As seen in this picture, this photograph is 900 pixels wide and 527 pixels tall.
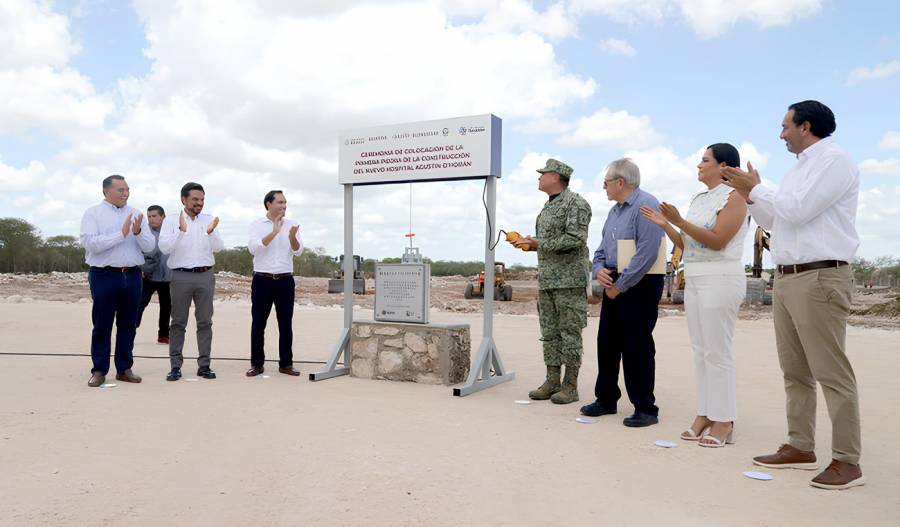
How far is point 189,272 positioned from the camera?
669cm

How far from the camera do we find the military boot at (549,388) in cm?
579

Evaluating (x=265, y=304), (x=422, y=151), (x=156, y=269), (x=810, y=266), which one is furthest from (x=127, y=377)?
(x=810, y=266)

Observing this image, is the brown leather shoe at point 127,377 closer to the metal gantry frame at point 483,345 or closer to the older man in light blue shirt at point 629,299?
the metal gantry frame at point 483,345

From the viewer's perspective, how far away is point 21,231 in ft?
141

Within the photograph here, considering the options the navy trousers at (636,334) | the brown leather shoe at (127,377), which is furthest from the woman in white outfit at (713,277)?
the brown leather shoe at (127,377)

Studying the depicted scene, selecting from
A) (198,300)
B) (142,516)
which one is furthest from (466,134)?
(142,516)

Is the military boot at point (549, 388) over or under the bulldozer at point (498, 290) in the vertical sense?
under

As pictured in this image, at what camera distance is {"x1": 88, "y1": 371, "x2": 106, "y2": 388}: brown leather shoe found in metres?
6.13

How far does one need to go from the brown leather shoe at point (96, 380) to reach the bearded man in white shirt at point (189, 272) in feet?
1.94

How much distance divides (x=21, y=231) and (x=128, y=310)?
145 ft

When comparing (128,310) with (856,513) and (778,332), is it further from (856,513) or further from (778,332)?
(856,513)

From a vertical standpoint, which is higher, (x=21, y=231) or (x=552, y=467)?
(x=21, y=231)

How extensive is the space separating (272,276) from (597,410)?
11.9 feet

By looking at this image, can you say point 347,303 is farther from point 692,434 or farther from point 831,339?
point 831,339
